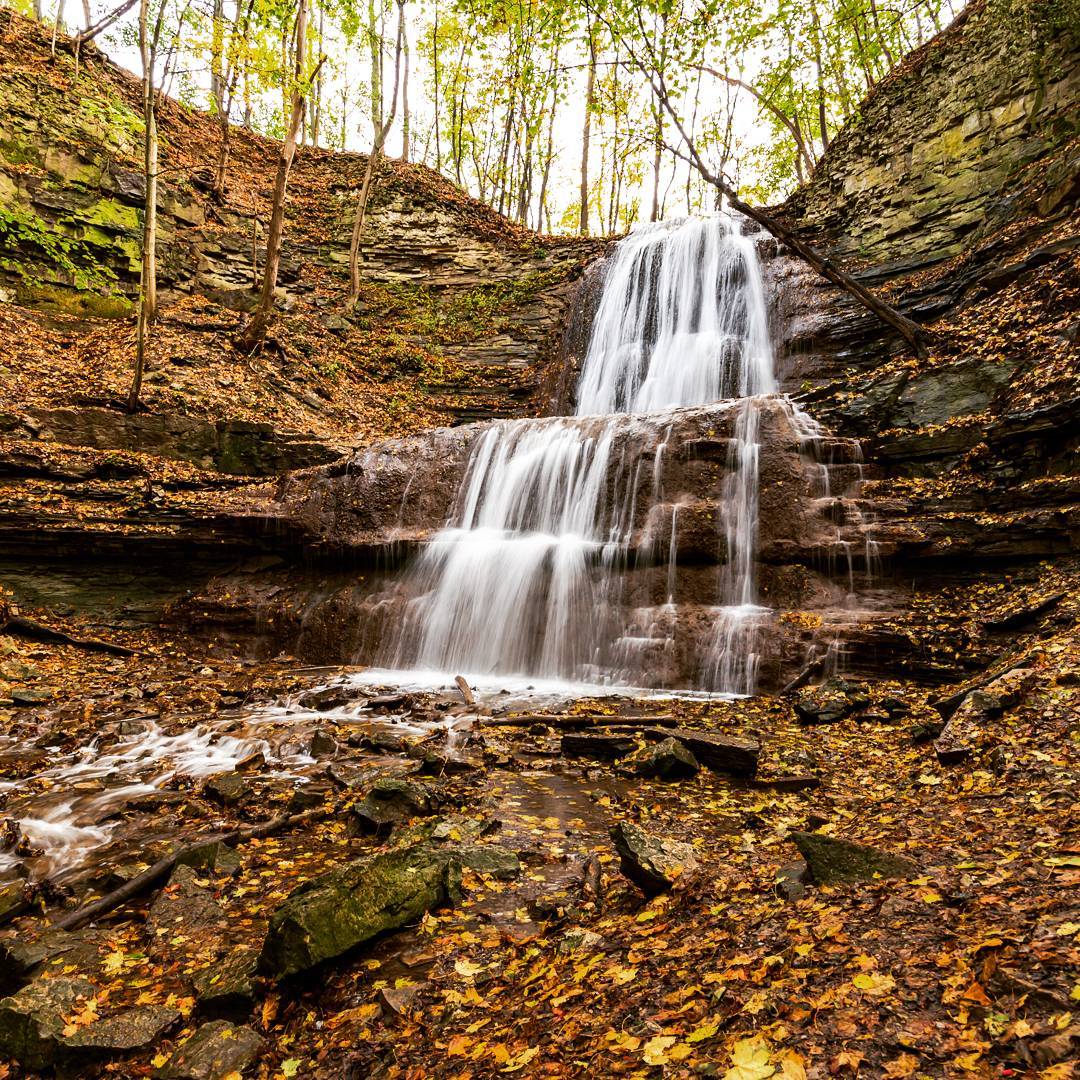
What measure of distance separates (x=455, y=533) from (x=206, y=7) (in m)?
14.0

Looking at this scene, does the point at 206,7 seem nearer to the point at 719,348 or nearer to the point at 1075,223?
the point at 719,348

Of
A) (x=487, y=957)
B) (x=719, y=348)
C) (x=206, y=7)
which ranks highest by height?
(x=206, y=7)

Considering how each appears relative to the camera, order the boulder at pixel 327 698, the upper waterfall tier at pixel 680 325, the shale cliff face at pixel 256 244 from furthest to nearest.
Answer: the upper waterfall tier at pixel 680 325 < the shale cliff face at pixel 256 244 < the boulder at pixel 327 698

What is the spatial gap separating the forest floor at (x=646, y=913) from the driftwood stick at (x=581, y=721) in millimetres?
82

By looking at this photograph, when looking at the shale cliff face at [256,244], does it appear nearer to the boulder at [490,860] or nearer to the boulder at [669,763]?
the boulder at [669,763]

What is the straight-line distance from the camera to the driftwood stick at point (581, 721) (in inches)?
240

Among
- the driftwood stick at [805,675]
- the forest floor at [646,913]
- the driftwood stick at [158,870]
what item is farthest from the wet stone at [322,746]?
the driftwood stick at [805,675]

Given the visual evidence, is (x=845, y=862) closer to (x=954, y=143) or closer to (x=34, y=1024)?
(x=34, y=1024)

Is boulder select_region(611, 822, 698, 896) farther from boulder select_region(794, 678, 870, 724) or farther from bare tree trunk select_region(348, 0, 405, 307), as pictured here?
bare tree trunk select_region(348, 0, 405, 307)

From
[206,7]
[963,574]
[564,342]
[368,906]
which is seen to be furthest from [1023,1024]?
[206,7]

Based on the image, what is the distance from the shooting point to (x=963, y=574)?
7184 mm

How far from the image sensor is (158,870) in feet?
11.3

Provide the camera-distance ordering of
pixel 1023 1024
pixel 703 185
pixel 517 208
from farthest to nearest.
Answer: pixel 703 185, pixel 517 208, pixel 1023 1024

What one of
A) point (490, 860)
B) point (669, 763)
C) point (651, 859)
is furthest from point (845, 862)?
point (669, 763)
